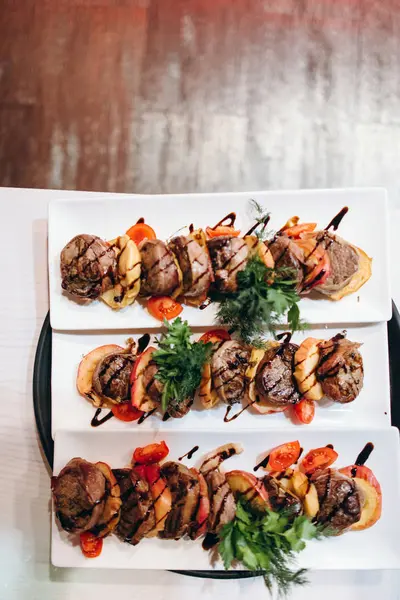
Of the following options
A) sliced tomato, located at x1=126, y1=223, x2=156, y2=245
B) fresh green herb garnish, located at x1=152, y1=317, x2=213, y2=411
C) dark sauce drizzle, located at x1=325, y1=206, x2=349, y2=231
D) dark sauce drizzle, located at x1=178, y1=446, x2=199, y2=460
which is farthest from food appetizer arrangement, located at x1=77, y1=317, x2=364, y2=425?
dark sauce drizzle, located at x1=325, y1=206, x2=349, y2=231

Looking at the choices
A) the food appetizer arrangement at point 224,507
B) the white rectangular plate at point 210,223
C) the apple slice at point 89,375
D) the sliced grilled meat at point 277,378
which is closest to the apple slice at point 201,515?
the food appetizer arrangement at point 224,507

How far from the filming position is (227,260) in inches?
122

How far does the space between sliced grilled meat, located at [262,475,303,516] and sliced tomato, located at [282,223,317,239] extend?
145 cm

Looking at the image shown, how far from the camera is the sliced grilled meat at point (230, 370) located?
3.10 metres

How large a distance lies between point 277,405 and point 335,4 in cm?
282

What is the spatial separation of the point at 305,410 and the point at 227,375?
53 centimetres

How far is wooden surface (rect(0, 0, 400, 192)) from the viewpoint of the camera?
3.76 meters

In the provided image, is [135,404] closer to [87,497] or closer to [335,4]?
[87,497]

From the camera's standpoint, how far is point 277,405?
3.20m

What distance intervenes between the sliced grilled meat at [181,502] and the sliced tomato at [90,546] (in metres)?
0.37

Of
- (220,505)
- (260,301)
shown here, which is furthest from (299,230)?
(220,505)

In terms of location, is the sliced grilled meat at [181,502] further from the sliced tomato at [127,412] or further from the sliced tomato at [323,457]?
the sliced tomato at [323,457]

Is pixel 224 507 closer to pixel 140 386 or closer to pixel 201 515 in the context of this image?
pixel 201 515

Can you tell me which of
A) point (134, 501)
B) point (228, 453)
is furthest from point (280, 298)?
point (134, 501)
